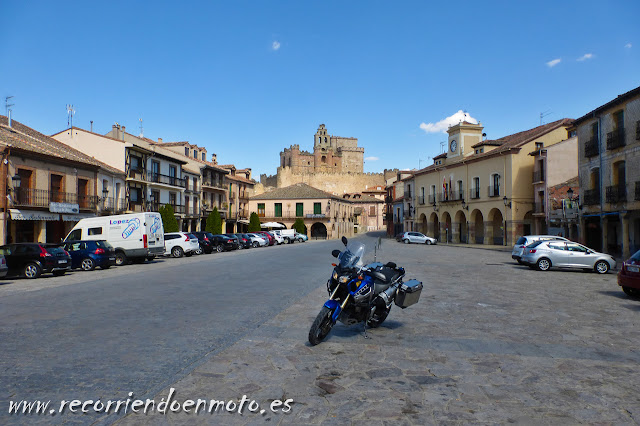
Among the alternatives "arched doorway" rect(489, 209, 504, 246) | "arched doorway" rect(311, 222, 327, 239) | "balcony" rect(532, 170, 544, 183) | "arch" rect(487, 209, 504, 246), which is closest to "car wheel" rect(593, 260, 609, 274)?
"balcony" rect(532, 170, 544, 183)

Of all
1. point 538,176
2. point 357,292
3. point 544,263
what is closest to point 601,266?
point 544,263

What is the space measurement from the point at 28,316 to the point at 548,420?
333 inches

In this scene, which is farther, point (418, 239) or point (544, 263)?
point (418, 239)

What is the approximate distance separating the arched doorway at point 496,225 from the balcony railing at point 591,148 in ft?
54.2

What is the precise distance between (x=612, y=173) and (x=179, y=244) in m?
25.5

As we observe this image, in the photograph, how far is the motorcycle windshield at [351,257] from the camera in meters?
6.45

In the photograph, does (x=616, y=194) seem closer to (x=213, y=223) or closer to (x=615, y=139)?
(x=615, y=139)

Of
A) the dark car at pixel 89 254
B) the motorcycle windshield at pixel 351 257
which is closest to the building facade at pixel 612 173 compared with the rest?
the motorcycle windshield at pixel 351 257

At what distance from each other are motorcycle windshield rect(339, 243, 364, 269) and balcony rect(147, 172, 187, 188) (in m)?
38.0

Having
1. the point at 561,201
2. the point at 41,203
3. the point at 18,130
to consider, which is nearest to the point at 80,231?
the point at 41,203

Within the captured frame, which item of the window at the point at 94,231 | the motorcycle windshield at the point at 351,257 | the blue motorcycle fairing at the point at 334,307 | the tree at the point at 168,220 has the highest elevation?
the tree at the point at 168,220

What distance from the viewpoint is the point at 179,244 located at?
29.3m

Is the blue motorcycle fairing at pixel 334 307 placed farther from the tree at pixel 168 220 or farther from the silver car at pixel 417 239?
the silver car at pixel 417 239

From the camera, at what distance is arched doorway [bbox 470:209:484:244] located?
155 feet
